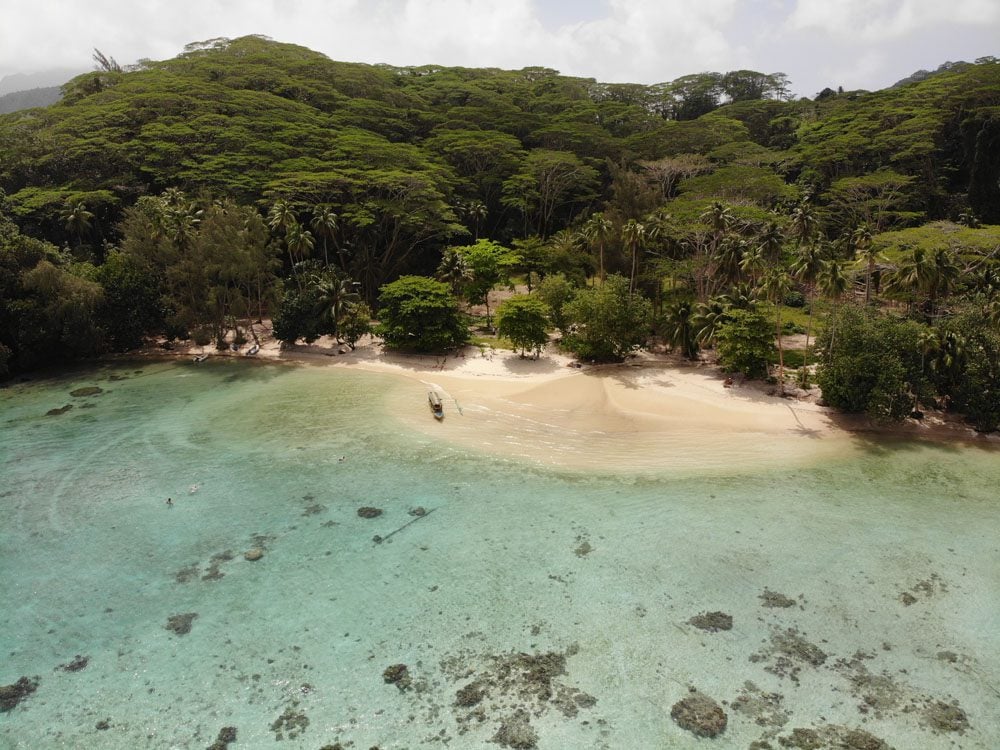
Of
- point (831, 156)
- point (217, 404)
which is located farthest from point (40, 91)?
point (831, 156)

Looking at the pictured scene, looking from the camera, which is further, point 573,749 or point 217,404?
point 217,404

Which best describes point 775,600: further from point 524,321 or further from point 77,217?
point 77,217

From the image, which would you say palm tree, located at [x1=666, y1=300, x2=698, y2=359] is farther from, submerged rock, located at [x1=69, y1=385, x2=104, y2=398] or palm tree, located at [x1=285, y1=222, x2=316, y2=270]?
submerged rock, located at [x1=69, y1=385, x2=104, y2=398]

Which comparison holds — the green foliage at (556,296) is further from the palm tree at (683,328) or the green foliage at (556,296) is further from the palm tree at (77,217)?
the palm tree at (77,217)

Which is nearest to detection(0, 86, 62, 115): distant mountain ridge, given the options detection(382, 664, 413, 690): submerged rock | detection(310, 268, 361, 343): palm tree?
detection(310, 268, 361, 343): palm tree

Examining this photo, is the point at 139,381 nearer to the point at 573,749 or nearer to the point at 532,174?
the point at 573,749

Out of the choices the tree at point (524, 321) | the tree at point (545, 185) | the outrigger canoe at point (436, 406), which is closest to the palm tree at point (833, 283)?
the tree at point (524, 321)

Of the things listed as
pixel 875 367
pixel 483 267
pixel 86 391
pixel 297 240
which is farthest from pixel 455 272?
pixel 875 367
